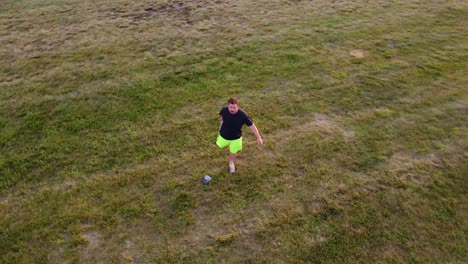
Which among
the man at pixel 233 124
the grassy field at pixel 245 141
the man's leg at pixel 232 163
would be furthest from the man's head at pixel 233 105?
the grassy field at pixel 245 141

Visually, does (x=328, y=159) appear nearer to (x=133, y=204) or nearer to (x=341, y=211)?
(x=341, y=211)

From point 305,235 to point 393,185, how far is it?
7.55 feet

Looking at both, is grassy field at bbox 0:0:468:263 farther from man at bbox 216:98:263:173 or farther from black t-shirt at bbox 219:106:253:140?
black t-shirt at bbox 219:106:253:140

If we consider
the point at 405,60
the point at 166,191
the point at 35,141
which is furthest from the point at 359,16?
the point at 35,141

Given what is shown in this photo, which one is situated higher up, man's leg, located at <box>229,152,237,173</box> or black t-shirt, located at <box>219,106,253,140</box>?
black t-shirt, located at <box>219,106,253,140</box>

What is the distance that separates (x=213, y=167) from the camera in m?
7.54

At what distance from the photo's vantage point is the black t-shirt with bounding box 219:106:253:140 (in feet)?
21.8

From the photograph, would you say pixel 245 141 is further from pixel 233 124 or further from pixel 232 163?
pixel 233 124

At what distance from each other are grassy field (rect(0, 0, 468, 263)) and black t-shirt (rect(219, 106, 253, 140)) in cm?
98

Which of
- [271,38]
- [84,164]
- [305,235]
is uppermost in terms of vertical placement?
[271,38]

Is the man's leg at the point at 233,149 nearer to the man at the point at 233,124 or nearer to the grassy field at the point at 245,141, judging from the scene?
the man at the point at 233,124

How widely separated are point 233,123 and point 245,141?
162cm

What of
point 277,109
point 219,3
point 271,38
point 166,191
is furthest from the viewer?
point 219,3

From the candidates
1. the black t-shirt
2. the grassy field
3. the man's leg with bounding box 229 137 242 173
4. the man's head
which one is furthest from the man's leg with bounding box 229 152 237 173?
the man's head
